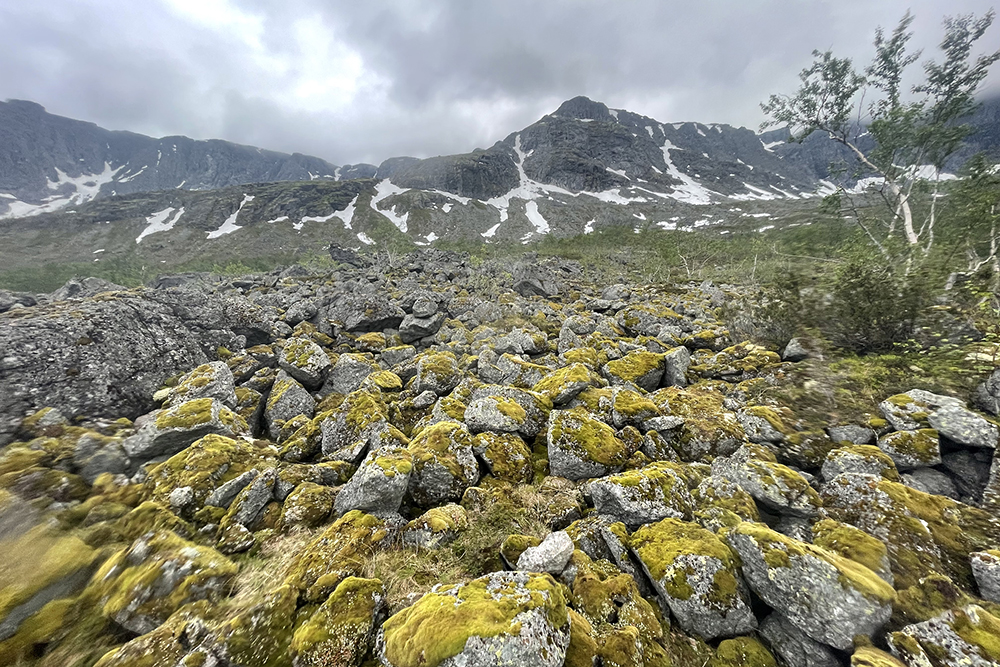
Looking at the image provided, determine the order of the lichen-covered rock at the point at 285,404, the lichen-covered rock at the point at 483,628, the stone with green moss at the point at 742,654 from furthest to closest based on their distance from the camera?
the lichen-covered rock at the point at 285,404
the stone with green moss at the point at 742,654
the lichen-covered rock at the point at 483,628

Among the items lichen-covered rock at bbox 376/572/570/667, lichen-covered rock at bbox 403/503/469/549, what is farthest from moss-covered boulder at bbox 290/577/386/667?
lichen-covered rock at bbox 403/503/469/549

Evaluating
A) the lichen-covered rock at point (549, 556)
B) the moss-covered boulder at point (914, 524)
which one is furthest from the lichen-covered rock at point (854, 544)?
the lichen-covered rock at point (549, 556)

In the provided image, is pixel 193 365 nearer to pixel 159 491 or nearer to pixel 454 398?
pixel 159 491

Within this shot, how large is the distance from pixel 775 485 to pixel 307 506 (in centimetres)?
932

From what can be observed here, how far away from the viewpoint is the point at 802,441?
7867 mm

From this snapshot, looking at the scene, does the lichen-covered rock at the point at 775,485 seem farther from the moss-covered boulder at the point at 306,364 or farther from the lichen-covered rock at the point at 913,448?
the moss-covered boulder at the point at 306,364

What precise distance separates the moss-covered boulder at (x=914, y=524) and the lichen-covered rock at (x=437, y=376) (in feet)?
34.8

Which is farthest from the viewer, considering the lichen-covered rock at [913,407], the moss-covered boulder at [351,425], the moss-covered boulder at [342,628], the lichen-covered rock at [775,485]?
the moss-covered boulder at [351,425]

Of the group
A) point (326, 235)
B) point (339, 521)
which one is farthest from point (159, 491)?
point (326, 235)

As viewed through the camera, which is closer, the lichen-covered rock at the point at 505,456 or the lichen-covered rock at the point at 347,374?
the lichen-covered rock at the point at 505,456

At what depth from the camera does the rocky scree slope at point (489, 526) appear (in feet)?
14.5

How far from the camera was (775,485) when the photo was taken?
646 cm

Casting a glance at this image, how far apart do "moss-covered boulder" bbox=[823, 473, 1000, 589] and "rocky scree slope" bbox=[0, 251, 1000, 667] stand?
0.11ft

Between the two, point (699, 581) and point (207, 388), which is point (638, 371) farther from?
point (207, 388)
